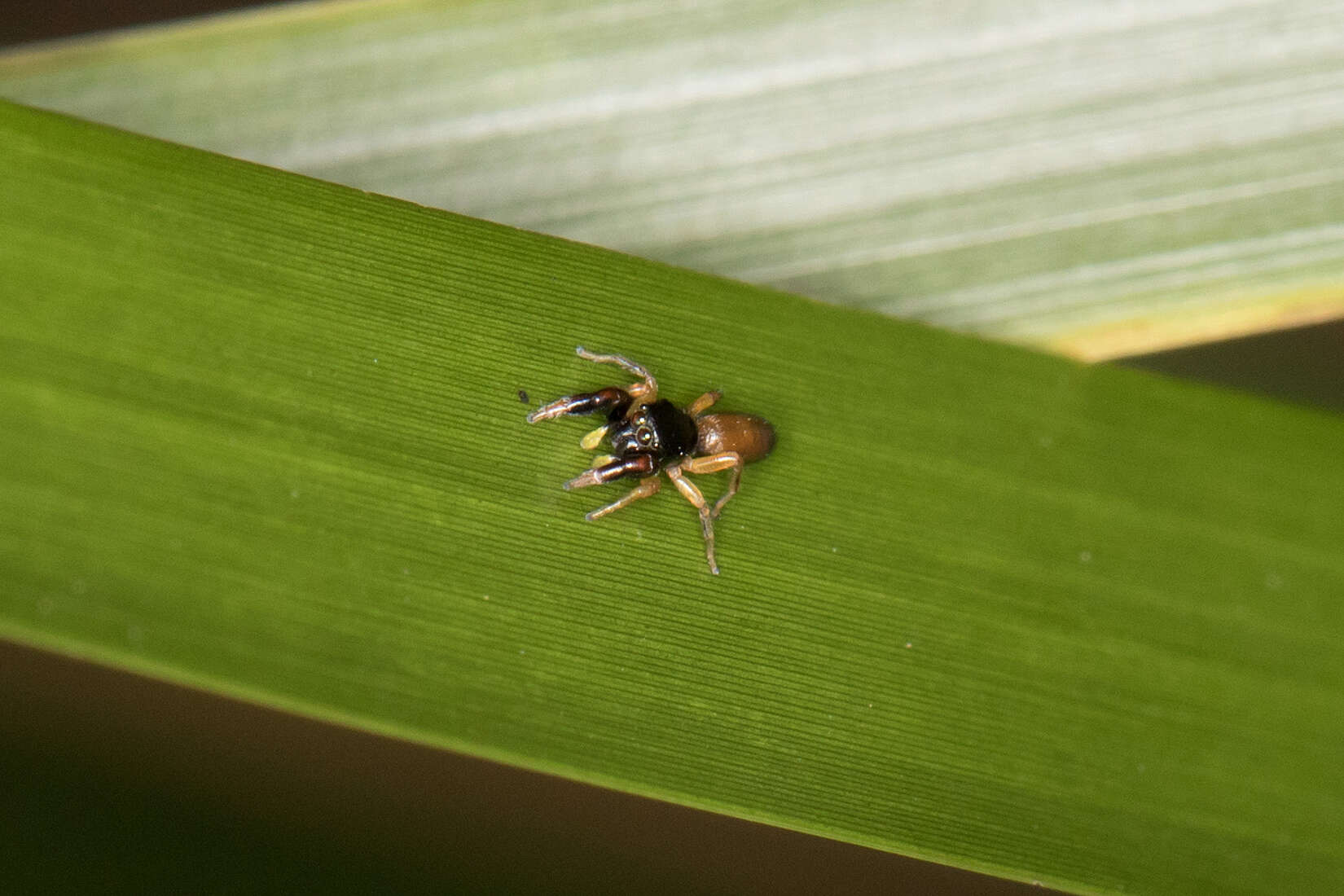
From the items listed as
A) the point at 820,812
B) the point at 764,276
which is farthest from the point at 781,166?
the point at 820,812

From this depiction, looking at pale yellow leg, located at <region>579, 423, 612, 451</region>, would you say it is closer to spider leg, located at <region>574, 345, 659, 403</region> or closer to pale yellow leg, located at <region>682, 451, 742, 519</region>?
spider leg, located at <region>574, 345, 659, 403</region>

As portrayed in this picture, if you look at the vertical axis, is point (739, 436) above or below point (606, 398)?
below

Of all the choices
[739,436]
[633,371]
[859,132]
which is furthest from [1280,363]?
[633,371]

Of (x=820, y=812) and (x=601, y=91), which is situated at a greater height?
(x=601, y=91)

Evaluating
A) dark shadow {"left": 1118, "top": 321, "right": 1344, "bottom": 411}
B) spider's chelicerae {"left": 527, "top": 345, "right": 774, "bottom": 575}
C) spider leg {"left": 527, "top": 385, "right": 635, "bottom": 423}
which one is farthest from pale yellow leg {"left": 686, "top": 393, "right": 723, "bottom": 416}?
dark shadow {"left": 1118, "top": 321, "right": 1344, "bottom": 411}

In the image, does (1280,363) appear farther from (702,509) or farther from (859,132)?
(702,509)

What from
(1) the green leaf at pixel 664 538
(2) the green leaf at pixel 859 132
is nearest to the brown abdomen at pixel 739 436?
(1) the green leaf at pixel 664 538

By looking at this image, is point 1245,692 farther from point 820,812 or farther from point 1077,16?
point 1077,16
